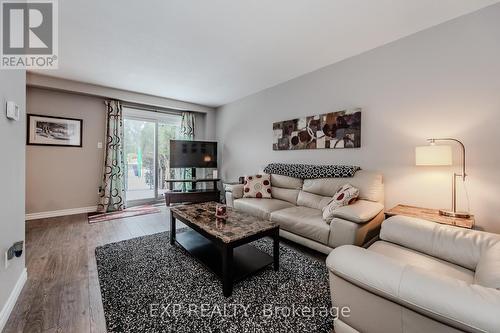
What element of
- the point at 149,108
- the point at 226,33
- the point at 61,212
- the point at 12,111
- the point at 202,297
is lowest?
the point at 202,297

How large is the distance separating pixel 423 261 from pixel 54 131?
17.4 feet

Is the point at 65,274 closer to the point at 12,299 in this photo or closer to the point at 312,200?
the point at 12,299

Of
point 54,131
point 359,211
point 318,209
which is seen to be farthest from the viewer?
point 54,131

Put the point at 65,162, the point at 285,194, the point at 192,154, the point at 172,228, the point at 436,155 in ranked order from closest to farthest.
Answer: the point at 436,155 → the point at 172,228 → the point at 285,194 → the point at 65,162 → the point at 192,154

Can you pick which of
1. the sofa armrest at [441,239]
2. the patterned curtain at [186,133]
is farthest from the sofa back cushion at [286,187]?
the patterned curtain at [186,133]

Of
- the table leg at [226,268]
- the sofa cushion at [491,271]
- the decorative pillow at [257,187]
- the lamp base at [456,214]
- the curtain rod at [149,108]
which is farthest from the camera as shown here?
the curtain rod at [149,108]

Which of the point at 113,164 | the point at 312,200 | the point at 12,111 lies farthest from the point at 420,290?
the point at 113,164

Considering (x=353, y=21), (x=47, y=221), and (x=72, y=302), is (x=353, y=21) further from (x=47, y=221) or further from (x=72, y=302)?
(x=47, y=221)

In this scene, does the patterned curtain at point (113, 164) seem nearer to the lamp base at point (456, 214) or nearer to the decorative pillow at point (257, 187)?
the decorative pillow at point (257, 187)

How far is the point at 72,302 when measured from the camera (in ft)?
5.08

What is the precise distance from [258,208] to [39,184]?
Result: 3848 mm

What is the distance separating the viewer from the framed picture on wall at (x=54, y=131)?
3.50 m

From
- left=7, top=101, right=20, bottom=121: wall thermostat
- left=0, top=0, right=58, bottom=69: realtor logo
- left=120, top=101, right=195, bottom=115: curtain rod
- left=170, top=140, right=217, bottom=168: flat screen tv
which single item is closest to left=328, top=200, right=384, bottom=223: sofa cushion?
left=7, top=101, right=20, bottom=121: wall thermostat

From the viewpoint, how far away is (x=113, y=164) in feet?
13.5
